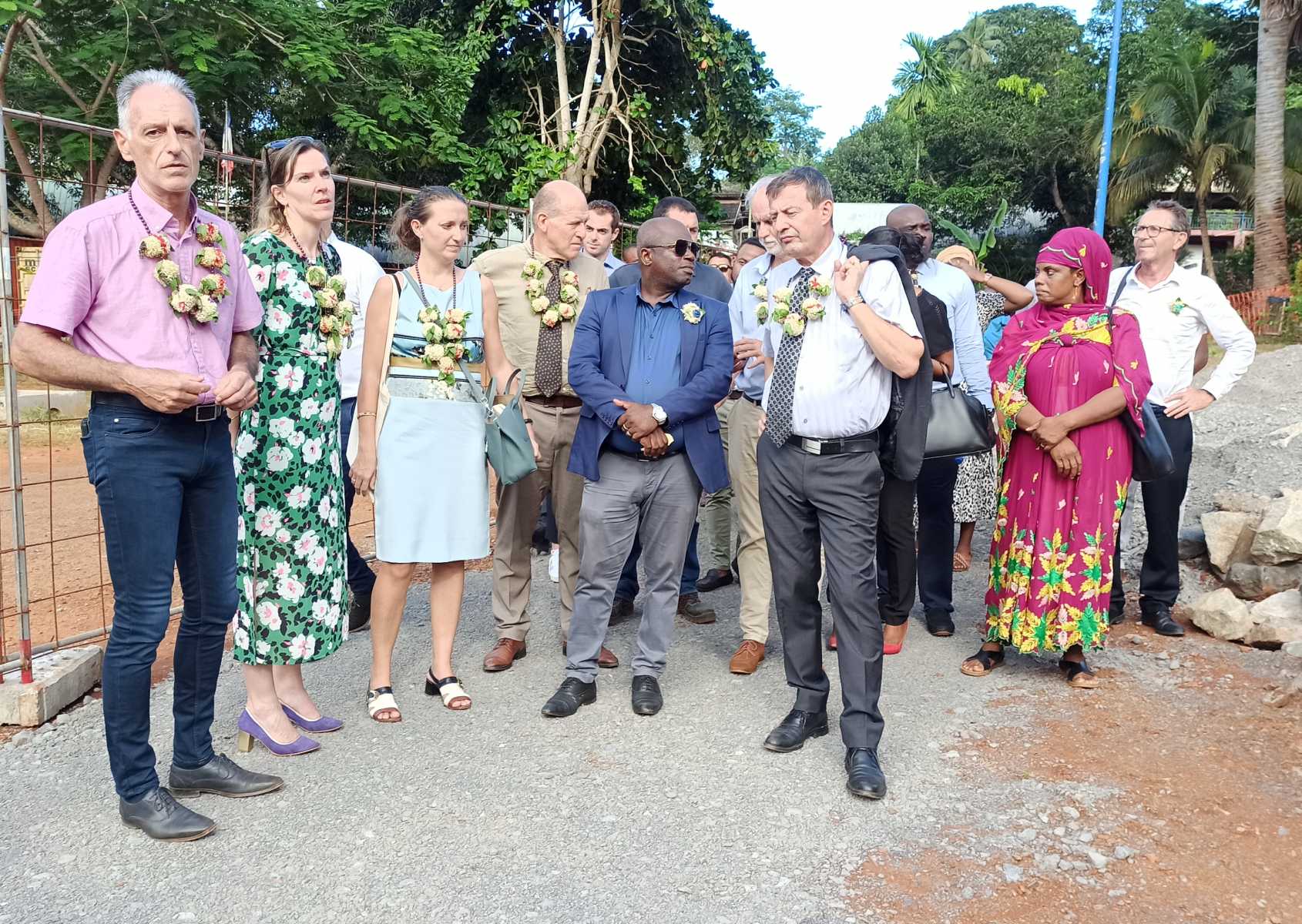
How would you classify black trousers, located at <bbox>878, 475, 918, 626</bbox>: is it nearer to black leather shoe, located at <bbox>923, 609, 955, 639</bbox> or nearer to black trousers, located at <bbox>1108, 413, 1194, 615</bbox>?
black leather shoe, located at <bbox>923, 609, 955, 639</bbox>

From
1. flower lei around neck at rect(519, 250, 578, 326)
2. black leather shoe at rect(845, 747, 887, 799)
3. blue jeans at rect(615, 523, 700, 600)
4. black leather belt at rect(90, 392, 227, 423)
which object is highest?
flower lei around neck at rect(519, 250, 578, 326)

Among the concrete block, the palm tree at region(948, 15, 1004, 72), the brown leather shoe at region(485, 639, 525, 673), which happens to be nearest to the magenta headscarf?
the brown leather shoe at region(485, 639, 525, 673)

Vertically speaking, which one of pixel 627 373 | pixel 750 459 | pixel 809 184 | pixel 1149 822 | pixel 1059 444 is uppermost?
pixel 809 184

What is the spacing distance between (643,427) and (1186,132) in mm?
30192

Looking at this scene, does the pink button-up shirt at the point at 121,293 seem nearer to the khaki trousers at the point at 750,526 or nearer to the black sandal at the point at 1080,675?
the khaki trousers at the point at 750,526

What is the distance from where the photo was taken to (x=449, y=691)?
4723mm

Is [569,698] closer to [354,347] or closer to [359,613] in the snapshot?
[359,613]

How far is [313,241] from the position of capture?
4191 millimetres

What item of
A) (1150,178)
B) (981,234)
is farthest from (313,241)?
(981,234)

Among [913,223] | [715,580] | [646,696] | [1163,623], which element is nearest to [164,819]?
[646,696]

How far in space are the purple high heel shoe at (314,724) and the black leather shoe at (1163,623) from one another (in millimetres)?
4394

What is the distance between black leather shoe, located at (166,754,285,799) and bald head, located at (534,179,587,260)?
2.81m

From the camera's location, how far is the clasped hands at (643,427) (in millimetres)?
4555

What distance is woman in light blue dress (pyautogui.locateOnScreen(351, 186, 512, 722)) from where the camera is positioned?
4.49 meters
